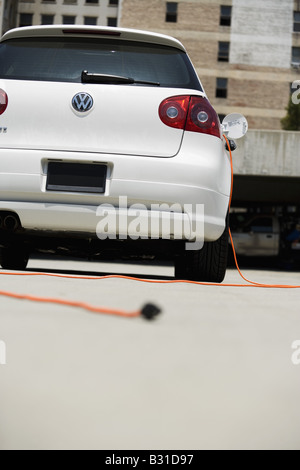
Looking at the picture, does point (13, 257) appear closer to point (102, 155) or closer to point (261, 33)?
point (102, 155)

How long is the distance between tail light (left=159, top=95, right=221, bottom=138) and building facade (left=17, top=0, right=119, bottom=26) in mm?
50509

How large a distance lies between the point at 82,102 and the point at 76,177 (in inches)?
19.0

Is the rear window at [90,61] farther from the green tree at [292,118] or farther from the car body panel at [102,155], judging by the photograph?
the green tree at [292,118]

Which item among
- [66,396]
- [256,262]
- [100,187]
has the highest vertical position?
[100,187]

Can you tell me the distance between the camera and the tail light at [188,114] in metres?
3.86

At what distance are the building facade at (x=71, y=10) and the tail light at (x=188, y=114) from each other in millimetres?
50509

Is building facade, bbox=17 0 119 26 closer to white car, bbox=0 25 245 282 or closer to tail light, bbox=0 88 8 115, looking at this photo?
white car, bbox=0 25 245 282

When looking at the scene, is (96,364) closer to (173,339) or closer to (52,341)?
(52,341)

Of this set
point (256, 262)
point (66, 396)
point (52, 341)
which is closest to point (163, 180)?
point (52, 341)

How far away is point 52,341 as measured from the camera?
2037 millimetres

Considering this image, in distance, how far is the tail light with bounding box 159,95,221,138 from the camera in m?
3.86

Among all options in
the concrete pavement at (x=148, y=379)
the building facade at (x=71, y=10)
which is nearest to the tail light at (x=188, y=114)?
the concrete pavement at (x=148, y=379)

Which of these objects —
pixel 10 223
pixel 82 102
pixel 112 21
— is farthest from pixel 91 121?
pixel 112 21
